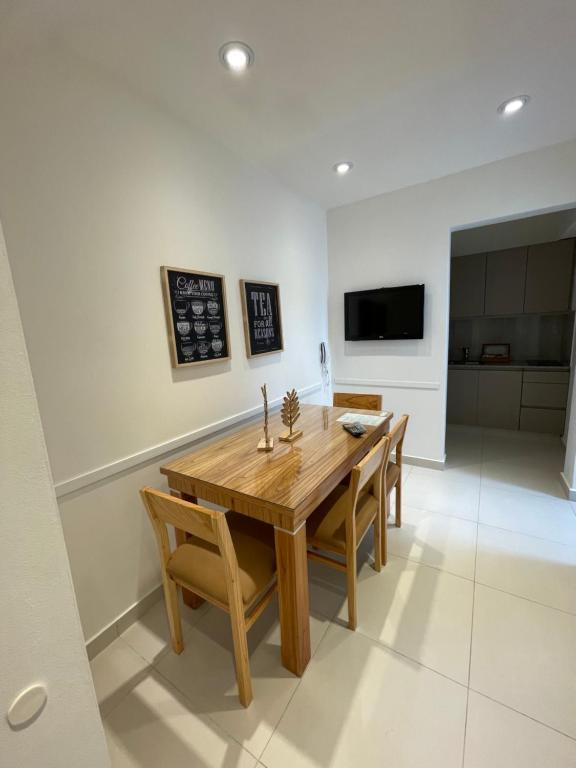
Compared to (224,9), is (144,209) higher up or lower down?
lower down

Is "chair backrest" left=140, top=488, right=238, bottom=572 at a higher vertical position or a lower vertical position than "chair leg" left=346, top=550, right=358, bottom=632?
higher

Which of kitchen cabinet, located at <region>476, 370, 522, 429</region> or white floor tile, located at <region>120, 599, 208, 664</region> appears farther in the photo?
kitchen cabinet, located at <region>476, 370, 522, 429</region>

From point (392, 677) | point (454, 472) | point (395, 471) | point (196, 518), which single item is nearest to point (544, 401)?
point (454, 472)

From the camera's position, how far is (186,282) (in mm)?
1837

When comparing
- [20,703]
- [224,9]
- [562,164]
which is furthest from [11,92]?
[562,164]

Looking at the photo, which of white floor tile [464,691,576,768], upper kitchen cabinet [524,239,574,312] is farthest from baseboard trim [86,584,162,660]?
upper kitchen cabinet [524,239,574,312]

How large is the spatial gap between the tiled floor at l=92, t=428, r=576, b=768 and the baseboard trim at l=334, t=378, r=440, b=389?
1.42 meters

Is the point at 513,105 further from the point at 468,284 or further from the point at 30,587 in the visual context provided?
the point at 30,587

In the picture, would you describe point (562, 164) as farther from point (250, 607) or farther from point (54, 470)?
point (54, 470)

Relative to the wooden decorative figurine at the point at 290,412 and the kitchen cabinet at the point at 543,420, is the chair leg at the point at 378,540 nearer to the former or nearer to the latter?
the wooden decorative figurine at the point at 290,412

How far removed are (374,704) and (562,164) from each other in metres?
3.52

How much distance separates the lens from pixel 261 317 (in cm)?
245

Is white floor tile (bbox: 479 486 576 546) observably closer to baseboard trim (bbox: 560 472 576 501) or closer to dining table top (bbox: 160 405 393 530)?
baseboard trim (bbox: 560 472 576 501)

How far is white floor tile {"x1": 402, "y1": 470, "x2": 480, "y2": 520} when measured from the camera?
2.48 m
